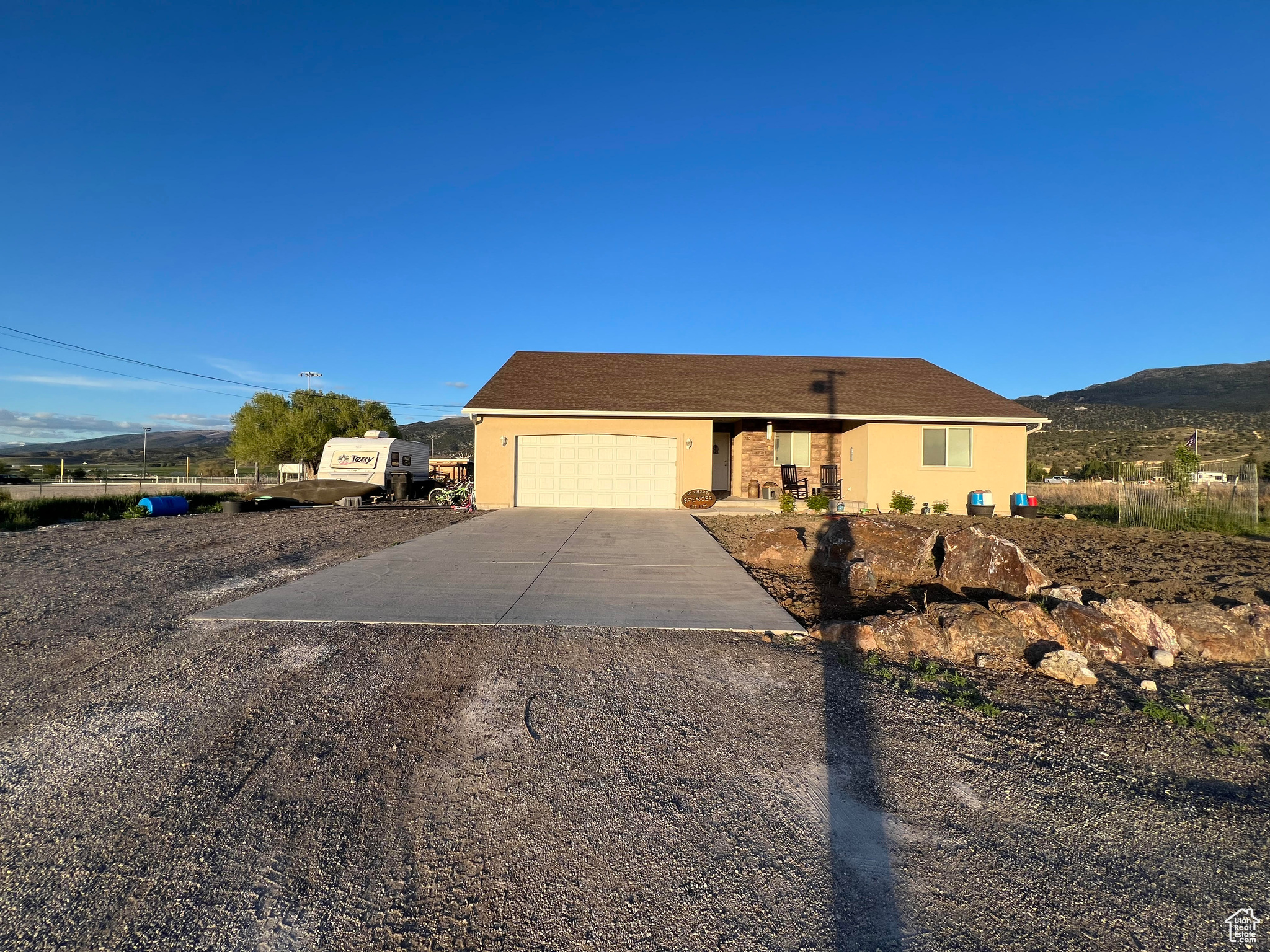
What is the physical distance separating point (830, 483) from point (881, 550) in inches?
402

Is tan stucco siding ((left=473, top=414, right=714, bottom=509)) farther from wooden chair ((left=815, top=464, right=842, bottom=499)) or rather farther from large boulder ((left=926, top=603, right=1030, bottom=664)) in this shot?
large boulder ((left=926, top=603, right=1030, bottom=664))

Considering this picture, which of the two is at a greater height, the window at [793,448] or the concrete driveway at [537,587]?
the window at [793,448]

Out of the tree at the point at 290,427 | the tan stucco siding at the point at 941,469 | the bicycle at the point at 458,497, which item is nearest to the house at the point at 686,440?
the tan stucco siding at the point at 941,469

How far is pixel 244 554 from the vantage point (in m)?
9.76

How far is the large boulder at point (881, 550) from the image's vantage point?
8.38 m

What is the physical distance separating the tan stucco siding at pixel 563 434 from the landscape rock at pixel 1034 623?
36.5ft

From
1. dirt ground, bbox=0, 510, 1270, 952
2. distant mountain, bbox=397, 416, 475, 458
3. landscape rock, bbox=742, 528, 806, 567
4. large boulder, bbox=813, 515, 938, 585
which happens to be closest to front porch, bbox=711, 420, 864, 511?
landscape rock, bbox=742, 528, 806, 567

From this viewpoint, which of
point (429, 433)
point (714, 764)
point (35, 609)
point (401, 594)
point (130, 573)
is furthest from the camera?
point (429, 433)

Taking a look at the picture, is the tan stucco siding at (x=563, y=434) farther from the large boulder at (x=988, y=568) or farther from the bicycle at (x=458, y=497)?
the large boulder at (x=988, y=568)

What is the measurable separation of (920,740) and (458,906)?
276 cm

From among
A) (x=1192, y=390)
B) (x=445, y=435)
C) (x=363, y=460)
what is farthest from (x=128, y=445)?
(x=1192, y=390)

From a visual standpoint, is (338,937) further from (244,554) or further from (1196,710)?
(244,554)

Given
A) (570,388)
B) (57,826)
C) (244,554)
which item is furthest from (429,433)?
(57,826)

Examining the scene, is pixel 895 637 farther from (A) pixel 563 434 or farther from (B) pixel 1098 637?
(A) pixel 563 434
